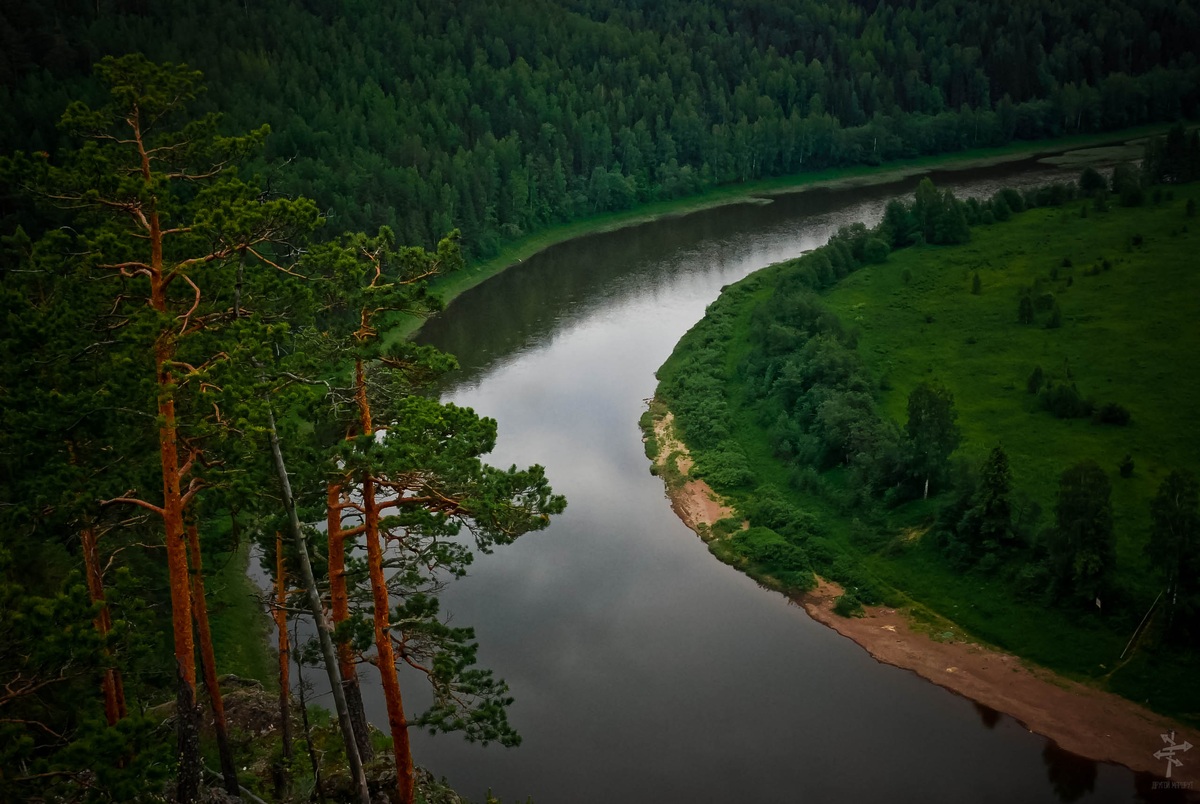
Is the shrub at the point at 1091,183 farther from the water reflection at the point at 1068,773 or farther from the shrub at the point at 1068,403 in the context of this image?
the water reflection at the point at 1068,773

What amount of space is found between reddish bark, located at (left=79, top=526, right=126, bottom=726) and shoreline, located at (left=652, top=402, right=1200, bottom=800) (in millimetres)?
26846

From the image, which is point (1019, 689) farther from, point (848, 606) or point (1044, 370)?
point (1044, 370)

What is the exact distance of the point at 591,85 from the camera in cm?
12150

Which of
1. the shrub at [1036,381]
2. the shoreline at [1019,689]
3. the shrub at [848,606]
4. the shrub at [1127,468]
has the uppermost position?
the shrub at [1036,381]

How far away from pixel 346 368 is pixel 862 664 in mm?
24717

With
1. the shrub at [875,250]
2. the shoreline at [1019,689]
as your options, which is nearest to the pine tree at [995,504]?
the shoreline at [1019,689]

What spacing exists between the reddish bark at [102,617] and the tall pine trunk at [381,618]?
5397 mm

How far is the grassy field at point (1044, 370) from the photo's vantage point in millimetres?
36188

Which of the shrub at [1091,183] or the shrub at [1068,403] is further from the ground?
the shrub at [1091,183]

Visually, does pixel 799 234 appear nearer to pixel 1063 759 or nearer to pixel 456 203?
pixel 456 203

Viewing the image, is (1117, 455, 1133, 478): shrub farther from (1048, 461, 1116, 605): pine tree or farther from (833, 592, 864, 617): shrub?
(833, 592, 864, 617): shrub

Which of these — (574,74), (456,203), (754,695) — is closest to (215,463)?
(754,695)

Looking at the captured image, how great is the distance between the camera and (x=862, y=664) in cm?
3756

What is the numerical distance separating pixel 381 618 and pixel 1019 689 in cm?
2440
